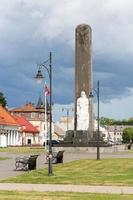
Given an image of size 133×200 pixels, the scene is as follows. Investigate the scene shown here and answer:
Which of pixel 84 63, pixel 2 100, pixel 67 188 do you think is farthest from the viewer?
pixel 2 100

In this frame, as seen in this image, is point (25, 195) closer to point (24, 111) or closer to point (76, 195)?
point (76, 195)

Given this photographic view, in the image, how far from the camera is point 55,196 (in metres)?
19.1

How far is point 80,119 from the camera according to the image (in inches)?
2365

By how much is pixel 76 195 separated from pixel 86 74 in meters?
40.6

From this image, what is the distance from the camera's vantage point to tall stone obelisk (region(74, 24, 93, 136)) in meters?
59.5

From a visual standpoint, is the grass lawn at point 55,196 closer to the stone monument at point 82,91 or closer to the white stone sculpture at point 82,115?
the stone monument at point 82,91

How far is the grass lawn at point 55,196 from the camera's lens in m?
18.5

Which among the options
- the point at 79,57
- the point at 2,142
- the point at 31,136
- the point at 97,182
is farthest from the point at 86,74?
the point at 31,136

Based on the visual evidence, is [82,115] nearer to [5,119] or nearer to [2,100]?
[5,119]

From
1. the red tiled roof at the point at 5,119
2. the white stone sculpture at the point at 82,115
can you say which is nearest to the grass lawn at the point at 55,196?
the white stone sculpture at the point at 82,115

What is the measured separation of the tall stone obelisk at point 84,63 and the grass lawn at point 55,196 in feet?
130

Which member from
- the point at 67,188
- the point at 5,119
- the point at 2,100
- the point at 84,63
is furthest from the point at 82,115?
the point at 2,100

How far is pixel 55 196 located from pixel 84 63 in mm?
41462

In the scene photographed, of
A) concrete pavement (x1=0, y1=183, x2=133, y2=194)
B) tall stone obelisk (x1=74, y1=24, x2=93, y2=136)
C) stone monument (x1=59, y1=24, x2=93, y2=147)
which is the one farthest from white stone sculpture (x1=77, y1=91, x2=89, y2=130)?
concrete pavement (x1=0, y1=183, x2=133, y2=194)
